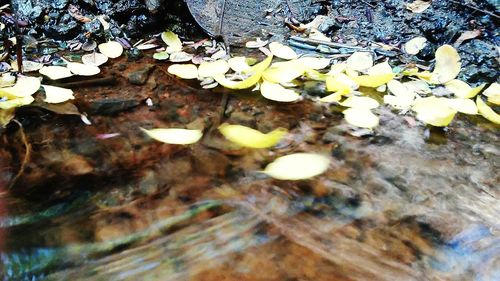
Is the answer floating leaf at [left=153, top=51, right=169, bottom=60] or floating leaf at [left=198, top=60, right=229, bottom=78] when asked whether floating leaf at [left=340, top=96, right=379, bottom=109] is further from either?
floating leaf at [left=153, top=51, right=169, bottom=60]

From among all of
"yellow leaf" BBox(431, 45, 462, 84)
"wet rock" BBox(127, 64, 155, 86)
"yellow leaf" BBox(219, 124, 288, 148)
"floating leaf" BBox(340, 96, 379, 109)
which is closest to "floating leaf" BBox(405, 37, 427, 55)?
"yellow leaf" BBox(431, 45, 462, 84)

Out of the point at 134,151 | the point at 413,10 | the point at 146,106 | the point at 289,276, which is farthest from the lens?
the point at 413,10

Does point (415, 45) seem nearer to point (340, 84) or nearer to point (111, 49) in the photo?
point (340, 84)

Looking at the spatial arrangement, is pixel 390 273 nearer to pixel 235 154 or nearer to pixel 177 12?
pixel 235 154

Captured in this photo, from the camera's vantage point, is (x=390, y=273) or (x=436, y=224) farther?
(x=436, y=224)

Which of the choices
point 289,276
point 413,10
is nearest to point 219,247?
point 289,276

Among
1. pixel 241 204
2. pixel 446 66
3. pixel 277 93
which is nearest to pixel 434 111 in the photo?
pixel 446 66

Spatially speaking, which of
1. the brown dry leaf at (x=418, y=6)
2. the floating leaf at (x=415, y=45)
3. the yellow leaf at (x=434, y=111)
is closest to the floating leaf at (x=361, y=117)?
the yellow leaf at (x=434, y=111)
